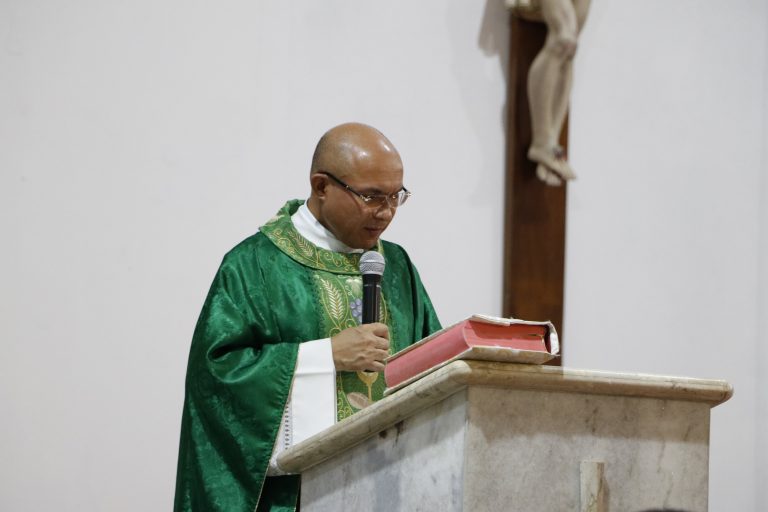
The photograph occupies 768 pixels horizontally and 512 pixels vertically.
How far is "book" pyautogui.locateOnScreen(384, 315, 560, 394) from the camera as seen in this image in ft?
6.26

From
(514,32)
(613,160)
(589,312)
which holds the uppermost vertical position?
(514,32)

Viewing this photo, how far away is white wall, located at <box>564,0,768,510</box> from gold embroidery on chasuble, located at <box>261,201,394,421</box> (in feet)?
7.70

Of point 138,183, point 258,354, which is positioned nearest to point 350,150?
point 258,354

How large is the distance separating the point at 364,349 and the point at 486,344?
815 millimetres

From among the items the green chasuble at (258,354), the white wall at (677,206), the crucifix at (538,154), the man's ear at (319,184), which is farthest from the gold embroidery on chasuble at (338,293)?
the white wall at (677,206)

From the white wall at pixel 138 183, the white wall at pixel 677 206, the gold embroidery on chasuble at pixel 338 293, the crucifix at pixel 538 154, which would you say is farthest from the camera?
the white wall at pixel 677 206

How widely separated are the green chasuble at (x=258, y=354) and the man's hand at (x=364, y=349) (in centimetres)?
11

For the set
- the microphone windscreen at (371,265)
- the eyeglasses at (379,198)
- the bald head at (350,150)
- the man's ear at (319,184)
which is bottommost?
the microphone windscreen at (371,265)

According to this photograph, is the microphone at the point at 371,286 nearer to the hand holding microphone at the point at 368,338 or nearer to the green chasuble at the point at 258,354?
the hand holding microphone at the point at 368,338

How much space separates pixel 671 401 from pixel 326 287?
1.23 metres

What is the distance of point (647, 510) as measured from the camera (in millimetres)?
2021

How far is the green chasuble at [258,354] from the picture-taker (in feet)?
8.99

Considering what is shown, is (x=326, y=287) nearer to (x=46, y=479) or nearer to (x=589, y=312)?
(x=46, y=479)

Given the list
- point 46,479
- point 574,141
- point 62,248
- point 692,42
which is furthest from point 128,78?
point 692,42
